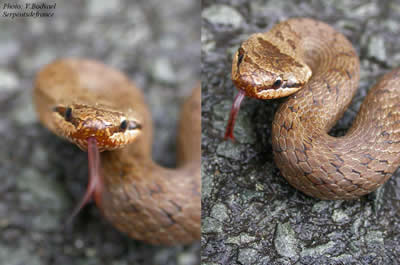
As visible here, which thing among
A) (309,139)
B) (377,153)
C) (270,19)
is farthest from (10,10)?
(377,153)

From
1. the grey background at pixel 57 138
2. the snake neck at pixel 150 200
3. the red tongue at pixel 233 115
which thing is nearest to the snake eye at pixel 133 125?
the snake neck at pixel 150 200

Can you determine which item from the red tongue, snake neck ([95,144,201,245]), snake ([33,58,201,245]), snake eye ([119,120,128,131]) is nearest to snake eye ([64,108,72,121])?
snake ([33,58,201,245])

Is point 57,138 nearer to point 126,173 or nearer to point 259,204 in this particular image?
point 126,173

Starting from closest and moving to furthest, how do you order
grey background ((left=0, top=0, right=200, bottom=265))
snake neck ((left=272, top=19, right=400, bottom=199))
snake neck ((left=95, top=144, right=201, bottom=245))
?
snake neck ((left=272, top=19, right=400, bottom=199)) < snake neck ((left=95, top=144, right=201, bottom=245)) < grey background ((left=0, top=0, right=200, bottom=265))

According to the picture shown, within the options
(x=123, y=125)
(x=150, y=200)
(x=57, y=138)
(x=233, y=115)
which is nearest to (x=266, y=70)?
(x=233, y=115)

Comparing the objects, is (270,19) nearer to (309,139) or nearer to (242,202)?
(309,139)

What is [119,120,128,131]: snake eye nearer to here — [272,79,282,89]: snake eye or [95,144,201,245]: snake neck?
[95,144,201,245]: snake neck

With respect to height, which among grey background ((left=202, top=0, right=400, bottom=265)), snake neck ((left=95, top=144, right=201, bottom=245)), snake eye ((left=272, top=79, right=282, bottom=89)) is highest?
snake eye ((left=272, top=79, right=282, bottom=89))
